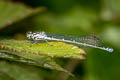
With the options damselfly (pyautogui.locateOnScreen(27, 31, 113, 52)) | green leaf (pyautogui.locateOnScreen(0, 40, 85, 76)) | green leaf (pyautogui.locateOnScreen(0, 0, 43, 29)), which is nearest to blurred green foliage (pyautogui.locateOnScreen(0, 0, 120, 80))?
green leaf (pyautogui.locateOnScreen(0, 0, 43, 29))

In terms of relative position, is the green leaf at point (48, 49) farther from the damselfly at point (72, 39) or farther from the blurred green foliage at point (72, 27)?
the damselfly at point (72, 39)

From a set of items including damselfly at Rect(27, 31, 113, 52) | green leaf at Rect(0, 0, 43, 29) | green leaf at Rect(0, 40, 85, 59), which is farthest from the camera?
green leaf at Rect(0, 0, 43, 29)

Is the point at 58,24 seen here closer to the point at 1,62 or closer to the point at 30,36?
the point at 30,36

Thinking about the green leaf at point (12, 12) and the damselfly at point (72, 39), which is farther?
the green leaf at point (12, 12)

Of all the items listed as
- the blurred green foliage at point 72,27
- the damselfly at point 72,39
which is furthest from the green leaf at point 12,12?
the damselfly at point 72,39

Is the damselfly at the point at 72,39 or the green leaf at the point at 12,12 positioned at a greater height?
the green leaf at the point at 12,12

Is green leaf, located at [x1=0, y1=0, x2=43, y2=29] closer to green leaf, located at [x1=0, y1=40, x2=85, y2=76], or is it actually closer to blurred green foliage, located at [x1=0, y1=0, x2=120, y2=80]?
blurred green foliage, located at [x1=0, y1=0, x2=120, y2=80]

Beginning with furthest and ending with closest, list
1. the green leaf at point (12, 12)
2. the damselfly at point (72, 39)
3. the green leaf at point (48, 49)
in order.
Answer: the green leaf at point (12, 12), the damselfly at point (72, 39), the green leaf at point (48, 49)

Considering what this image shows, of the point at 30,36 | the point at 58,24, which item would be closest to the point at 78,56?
the point at 30,36
